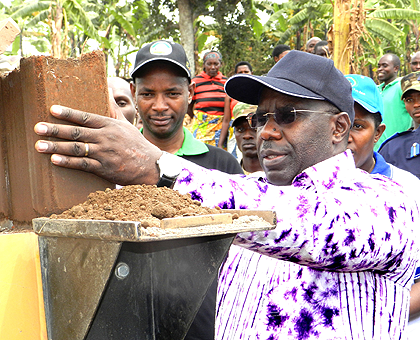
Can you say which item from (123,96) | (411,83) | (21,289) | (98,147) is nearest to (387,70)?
(411,83)

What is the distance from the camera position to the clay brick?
4.34 ft

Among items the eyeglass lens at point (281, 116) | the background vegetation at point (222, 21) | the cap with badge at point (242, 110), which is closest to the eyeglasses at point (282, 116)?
the eyeglass lens at point (281, 116)

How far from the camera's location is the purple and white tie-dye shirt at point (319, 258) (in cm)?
134

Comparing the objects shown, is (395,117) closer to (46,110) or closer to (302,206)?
(302,206)

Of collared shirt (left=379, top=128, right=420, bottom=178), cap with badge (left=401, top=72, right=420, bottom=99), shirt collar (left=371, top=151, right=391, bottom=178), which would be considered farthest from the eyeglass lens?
cap with badge (left=401, top=72, right=420, bottom=99)

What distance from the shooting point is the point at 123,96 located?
11.5 ft

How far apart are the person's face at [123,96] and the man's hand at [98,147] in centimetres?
212

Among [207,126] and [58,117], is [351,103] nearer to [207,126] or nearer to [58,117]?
[58,117]

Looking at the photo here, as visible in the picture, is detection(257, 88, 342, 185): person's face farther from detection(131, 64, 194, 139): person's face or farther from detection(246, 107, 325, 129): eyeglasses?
detection(131, 64, 194, 139): person's face

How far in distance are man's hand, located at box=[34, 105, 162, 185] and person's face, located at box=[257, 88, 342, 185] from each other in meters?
0.77

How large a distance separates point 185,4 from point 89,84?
15.7m

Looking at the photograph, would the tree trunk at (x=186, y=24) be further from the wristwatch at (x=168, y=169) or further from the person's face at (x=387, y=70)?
the wristwatch at (x=168, y=169)

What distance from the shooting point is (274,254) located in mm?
1372

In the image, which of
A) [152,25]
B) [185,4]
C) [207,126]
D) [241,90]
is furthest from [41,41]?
[241,90]
